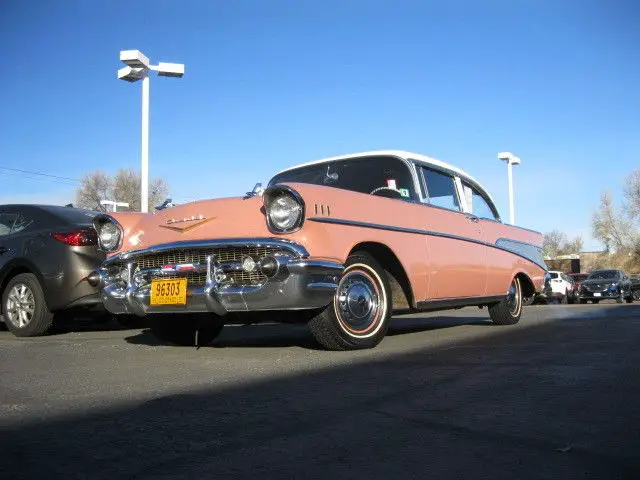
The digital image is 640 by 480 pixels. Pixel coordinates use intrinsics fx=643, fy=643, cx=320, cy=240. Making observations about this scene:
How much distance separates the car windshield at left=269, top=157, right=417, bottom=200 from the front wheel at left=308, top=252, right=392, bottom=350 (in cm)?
110

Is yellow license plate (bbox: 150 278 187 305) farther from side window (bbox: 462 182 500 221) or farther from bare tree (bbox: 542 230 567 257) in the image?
bare tree (bbox: 542 230 567 257)

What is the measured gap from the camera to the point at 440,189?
6.30 metres

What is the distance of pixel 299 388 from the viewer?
320 centimetres

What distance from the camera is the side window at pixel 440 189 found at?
604 cm

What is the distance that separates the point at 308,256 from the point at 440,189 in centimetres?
250

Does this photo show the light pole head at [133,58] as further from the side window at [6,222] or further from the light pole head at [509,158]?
the light pole head at [509,158]

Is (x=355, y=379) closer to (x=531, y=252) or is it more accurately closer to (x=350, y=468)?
(x=350, y=468)

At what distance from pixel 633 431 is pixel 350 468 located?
111cm

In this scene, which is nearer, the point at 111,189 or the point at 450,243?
the point at 450,243

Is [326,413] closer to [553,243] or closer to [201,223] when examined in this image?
[201,223]

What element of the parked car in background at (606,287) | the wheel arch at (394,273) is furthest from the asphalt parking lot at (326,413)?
the parked car in background at (606,287)

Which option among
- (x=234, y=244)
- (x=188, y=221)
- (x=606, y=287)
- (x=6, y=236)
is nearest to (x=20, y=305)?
(x=6, y=236)

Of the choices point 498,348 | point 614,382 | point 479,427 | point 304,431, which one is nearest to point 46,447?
point 304,431

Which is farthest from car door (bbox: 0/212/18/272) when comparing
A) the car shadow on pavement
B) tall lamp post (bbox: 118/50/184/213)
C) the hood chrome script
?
tall lamp post (bbox: 118/50/184/213)
